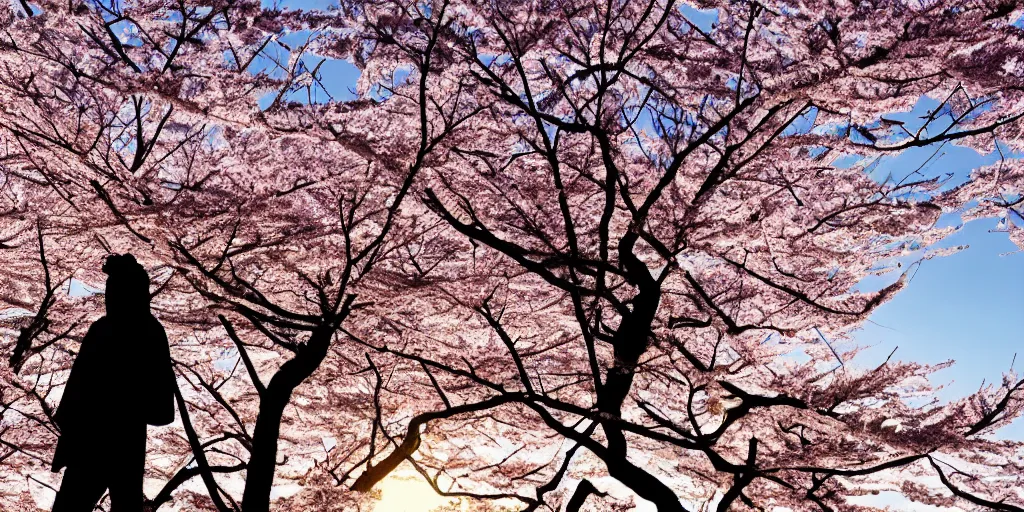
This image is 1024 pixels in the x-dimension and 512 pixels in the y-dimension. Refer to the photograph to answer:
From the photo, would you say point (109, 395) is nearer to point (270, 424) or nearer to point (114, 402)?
point (114, 402)

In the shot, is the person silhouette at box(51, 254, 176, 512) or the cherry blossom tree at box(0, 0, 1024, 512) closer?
the person silhouette at box(51, 254, 176, 512)

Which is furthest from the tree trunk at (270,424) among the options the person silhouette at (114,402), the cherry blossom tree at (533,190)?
the person silhouette at (114,402)

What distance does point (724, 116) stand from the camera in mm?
6441

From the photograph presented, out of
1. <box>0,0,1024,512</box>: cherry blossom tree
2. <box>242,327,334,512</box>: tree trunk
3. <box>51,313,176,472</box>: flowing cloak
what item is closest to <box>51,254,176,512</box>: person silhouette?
<box>51,313,176,472</box>: flowing cloak

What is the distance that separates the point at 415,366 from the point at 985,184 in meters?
7.22

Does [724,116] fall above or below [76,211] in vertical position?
above

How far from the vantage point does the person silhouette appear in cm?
373

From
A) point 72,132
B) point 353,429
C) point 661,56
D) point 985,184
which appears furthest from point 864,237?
point 72,132

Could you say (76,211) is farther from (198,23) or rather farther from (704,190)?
(704,190)

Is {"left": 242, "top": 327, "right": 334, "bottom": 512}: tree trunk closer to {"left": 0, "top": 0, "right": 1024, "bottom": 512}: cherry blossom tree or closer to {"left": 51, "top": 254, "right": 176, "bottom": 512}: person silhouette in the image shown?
{"left": 0, "top": 0, "right": 1024, "bottom": 512}: cherry blossom tree

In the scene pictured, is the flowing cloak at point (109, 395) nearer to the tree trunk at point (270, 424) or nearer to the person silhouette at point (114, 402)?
the person silhouette at point (114, 402)

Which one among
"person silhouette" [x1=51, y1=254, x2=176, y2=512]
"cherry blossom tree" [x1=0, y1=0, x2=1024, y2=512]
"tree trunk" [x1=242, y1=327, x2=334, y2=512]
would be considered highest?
"cherry blossom tree" [x1=0, y1=0, x2=1024, y2=512]

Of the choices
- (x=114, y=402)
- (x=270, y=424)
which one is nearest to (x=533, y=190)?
(x=270, y=424)

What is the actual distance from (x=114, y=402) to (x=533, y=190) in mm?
5181
